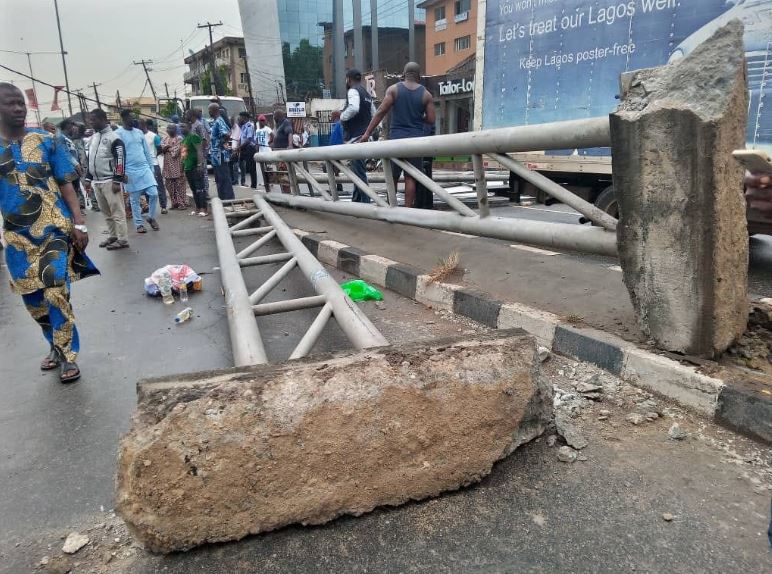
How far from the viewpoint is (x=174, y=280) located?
504 cm

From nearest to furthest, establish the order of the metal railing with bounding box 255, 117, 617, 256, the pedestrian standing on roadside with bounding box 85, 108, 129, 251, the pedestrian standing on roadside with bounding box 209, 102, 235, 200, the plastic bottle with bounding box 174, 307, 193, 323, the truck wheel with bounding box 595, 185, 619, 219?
1. the metal railing with bounding box 255, 117, 617, 256
2. the plastic bottle with bounding box 174, 307, 193, 323
3. the truck wheel with bounding box 595, 185, 619, 219
4. the pedestrian standing on roadside with bounding box 85, 108, 129, 251
5. the pedestrian standing on roadside with bounding box 209, 102, 235, 200

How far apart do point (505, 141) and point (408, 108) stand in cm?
332

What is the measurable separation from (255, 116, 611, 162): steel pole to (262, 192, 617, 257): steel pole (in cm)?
50

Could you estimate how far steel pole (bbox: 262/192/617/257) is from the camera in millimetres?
3037

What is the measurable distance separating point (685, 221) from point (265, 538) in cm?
214

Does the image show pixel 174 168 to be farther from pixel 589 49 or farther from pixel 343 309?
pixel 343 309

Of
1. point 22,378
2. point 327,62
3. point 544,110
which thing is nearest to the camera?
point 22,378

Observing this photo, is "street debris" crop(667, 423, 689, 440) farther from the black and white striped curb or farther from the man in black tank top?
the man in black tank top

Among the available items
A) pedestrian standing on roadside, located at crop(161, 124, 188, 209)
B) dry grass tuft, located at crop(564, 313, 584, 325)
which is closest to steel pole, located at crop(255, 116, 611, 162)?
dry grass tuft, located at crop(564, 313, 584, 325)

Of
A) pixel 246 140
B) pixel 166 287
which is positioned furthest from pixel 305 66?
pixel 166 287

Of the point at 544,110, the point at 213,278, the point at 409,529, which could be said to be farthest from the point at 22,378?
the point at 544,110

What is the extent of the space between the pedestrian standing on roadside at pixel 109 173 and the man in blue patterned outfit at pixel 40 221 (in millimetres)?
4202

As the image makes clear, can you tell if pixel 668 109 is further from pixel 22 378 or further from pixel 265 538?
pixel 22 378

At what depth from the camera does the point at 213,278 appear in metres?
5.74
